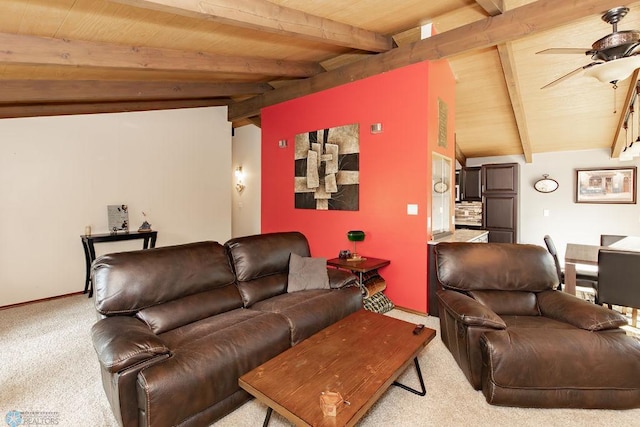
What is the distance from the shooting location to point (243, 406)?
6.51 ft

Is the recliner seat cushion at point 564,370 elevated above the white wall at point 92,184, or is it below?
below

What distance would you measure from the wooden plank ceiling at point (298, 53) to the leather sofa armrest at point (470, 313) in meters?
2.18

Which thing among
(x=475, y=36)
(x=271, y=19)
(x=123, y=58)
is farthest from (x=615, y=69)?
(x=123, y=58)

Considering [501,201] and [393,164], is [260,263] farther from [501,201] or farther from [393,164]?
[501,201]

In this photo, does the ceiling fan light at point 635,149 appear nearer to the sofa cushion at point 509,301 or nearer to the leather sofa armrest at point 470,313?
the sofa cushion at point 509,301

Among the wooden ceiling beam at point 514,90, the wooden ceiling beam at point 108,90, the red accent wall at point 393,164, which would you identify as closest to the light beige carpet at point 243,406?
the red accent wall at point 393,164

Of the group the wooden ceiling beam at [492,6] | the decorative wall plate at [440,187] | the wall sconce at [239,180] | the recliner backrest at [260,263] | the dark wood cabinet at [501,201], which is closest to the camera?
the recliner backrest at [260,263]

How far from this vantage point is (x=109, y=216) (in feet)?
15.6

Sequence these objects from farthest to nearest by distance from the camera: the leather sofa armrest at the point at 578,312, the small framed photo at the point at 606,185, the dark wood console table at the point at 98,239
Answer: the small framed photo at the point at 606,185 → the dark wood console table at the point at 98,239 → the leather sofa armrest at the point at 578,312

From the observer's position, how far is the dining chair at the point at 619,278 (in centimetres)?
272

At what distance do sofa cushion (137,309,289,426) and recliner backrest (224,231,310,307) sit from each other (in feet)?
1.52

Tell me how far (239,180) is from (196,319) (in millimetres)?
5021

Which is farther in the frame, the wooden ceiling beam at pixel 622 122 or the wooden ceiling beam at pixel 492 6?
the wooden ceiling beam at pixel 622 122


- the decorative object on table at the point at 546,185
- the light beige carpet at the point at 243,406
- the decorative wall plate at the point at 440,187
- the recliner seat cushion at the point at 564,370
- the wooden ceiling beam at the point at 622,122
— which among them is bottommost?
the light beige carpet at the point at 243,406
